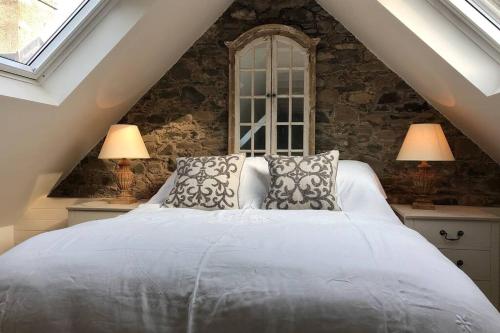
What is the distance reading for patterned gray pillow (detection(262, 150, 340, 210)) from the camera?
2.49 metres

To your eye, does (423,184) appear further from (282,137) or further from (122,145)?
(122,145)

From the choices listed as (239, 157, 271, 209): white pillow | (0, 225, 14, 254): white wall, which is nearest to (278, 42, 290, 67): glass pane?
(239, 157, 271, 209): white pillow

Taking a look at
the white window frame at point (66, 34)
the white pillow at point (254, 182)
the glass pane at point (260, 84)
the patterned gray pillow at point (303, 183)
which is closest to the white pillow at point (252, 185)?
the white pillow at point (254, 182)

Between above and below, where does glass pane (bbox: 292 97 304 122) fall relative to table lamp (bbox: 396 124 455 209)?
above

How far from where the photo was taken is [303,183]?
8.30ft

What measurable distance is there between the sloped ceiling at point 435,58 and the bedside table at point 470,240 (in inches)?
23.0

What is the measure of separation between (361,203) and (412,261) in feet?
4.16

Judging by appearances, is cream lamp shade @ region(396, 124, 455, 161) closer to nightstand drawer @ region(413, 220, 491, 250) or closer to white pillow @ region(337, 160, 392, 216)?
white pillow @ region(337, 160, 392, 216)

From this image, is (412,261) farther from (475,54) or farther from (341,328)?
(475,54)

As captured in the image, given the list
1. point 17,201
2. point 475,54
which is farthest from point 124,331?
point 17,201

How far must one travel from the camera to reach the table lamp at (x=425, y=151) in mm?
2822

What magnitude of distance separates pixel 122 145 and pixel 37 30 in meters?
1.02

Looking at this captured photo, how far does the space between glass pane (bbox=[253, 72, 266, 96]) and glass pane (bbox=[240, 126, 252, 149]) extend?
303 millimetres

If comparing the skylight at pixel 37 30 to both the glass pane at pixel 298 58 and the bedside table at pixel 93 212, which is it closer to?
the bedside table at pixel 93 212
